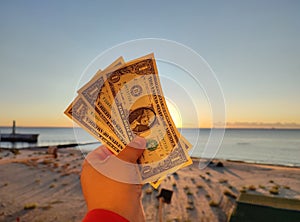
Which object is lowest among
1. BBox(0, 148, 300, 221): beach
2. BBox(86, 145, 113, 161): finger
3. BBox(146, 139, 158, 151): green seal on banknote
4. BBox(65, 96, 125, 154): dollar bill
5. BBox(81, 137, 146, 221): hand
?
BBox(0, 148, 300, 221): beach

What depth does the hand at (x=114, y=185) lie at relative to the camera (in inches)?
40.5

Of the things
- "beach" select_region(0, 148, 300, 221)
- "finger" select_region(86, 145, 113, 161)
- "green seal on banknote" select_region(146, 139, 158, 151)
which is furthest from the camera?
"beach" select_region(0, 148, 300, 221)

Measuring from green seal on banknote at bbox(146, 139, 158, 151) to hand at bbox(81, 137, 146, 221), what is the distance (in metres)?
0.17

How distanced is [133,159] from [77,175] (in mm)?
15299

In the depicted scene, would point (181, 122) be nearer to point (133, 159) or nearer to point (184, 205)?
point (133, 159)

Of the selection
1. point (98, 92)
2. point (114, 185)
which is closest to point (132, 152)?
point (114, 185)

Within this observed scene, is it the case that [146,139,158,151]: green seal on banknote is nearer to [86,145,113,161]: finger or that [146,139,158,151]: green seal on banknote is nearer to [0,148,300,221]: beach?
[86,145,113,161]: finger

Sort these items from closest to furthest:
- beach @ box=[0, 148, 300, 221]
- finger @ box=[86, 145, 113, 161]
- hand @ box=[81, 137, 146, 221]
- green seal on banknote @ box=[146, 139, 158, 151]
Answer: hand @ box=[81, 137, 146, 221]
finger @ box=[86, 145, 113, 161]
green seal on banknote @ box=[146, 139, 158, 151]
beach @ box=[0, 148, 300, 221]

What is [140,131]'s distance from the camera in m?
1.45

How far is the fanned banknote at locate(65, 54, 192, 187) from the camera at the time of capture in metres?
1.42

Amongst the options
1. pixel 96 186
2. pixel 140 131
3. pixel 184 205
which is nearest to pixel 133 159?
pixel 96 186

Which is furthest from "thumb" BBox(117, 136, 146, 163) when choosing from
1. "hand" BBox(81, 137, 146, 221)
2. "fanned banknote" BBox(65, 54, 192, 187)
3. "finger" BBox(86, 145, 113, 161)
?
"fanned banknote" BBox(65, 54, 192, 187)

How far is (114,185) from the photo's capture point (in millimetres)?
1073

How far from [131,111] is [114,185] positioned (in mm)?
533
